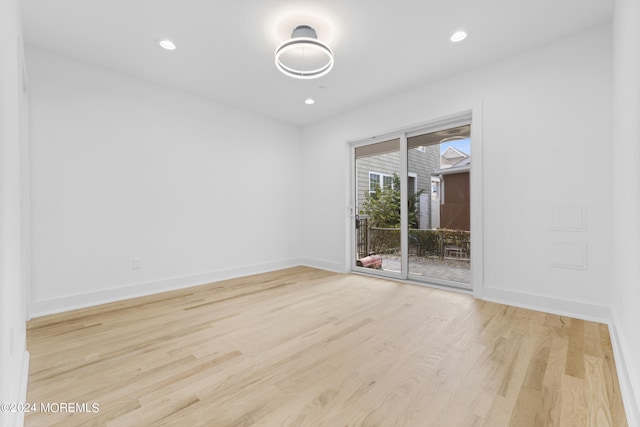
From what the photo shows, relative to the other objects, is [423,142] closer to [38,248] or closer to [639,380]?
[639,380]

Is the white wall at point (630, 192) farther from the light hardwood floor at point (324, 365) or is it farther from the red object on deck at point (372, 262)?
the red object on deck at point (372, 262)

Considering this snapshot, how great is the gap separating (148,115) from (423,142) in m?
3.74

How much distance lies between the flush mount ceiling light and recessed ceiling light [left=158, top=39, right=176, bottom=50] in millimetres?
1099

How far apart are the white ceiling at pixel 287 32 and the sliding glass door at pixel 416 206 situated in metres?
0.96

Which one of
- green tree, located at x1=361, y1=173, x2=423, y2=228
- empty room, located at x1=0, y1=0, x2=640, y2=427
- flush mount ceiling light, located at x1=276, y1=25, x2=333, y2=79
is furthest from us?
green tree, located at x1=361, y1=173, x2=423, y2=228

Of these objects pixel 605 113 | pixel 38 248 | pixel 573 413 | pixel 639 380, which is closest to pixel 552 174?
pixel 605 113

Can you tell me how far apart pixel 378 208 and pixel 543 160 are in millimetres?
2250

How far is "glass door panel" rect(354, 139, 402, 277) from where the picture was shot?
4.33 meters

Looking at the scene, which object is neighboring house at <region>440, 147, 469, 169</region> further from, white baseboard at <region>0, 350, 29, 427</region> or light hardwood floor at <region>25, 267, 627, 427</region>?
white baseboard at <region>0, 350, 29, 427</region>

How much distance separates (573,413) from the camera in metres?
1.43

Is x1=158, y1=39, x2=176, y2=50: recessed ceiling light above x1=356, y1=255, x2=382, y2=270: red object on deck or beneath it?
above

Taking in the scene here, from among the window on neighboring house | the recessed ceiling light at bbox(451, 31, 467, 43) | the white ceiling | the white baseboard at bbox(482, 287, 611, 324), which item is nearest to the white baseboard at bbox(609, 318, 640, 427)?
the white baseboard at bbox(482, 287, 611, 324)

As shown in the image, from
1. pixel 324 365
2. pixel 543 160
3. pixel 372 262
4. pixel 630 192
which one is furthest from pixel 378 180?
pixel 324 365

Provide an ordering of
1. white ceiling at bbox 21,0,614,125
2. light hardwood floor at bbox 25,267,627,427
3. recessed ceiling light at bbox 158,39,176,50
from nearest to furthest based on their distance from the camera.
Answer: light hardwood floor at bbox 25,267,627,427
white ceiling at bbox 21,0,614,125
recessed ceiling light at bbox 158,39,176,50
